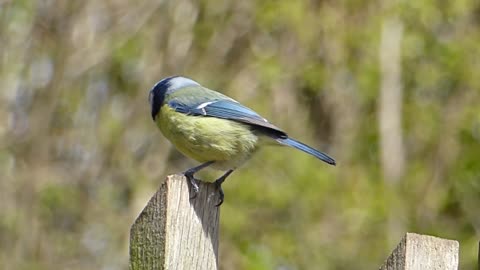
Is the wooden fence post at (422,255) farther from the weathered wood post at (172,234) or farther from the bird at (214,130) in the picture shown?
the bird at (214,130)

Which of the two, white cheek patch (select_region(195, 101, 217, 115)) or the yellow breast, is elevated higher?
white cheek patch (select_region(195, 101, 217, 115))

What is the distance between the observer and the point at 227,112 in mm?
3229

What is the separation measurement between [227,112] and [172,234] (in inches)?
57.1

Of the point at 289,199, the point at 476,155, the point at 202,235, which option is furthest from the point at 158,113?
the point at 476,155

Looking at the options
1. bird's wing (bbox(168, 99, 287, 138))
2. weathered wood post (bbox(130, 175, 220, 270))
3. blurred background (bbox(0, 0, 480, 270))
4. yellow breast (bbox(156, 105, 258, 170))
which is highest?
blurred background (bbox(0, 0, 480, 270))

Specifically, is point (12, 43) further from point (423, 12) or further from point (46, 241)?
point (423, 12)

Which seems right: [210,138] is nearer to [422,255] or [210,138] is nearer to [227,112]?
[227,112]

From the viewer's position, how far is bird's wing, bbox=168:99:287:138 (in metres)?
3.15

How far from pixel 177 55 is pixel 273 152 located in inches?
33.0

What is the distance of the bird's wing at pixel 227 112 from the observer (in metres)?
3.15

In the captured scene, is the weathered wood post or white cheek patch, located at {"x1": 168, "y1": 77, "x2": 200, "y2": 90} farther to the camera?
white cheek patch, located at {"x1": 168, "y1": 77, "x2": 200, "y2": 90}

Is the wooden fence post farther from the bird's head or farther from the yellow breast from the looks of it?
the bird's head

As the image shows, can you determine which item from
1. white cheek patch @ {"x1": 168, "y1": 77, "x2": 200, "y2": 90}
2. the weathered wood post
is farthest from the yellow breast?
the weathered wood post

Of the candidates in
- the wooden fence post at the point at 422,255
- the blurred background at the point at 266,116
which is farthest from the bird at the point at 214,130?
the blurred background at the point at 266,116
